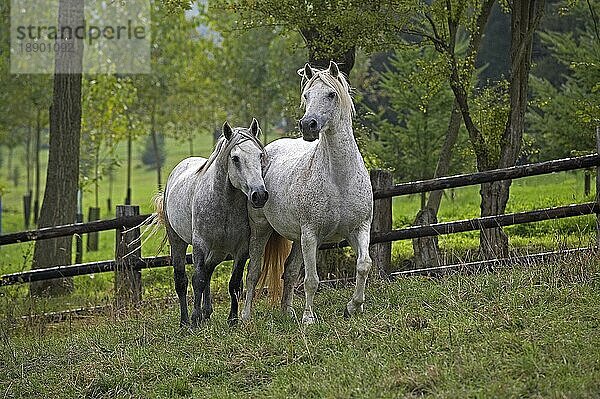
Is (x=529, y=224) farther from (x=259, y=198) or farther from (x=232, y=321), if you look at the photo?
(x=259, y=198)

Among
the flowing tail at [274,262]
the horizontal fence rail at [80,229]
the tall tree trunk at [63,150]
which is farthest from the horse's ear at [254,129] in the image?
the tall tree trunk at [63,150]

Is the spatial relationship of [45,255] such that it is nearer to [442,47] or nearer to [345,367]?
[442,47]

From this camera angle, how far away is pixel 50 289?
12367mm

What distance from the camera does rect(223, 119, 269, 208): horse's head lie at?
7.00 meters

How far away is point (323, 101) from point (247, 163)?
895 mm

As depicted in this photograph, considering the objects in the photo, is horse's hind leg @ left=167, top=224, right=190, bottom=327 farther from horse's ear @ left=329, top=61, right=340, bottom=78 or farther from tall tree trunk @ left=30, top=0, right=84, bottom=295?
tall tree trunk @ left=30, top=0, right=84, bottom=295

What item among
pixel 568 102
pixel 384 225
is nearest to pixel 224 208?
pixel 384 225

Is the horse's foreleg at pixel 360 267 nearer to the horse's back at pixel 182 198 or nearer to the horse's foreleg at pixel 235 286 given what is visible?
the horse's foreleg at pixel 235 286

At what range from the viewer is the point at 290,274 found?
796cm

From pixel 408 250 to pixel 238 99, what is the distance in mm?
17133

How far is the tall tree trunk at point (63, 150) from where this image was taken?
1249 cm

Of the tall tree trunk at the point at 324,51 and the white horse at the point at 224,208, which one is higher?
the tall tree trunk at the point at 324,51

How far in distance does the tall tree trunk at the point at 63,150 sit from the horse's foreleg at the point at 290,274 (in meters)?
5.67

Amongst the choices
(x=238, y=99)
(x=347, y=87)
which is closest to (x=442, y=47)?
(x=347, y=87)
